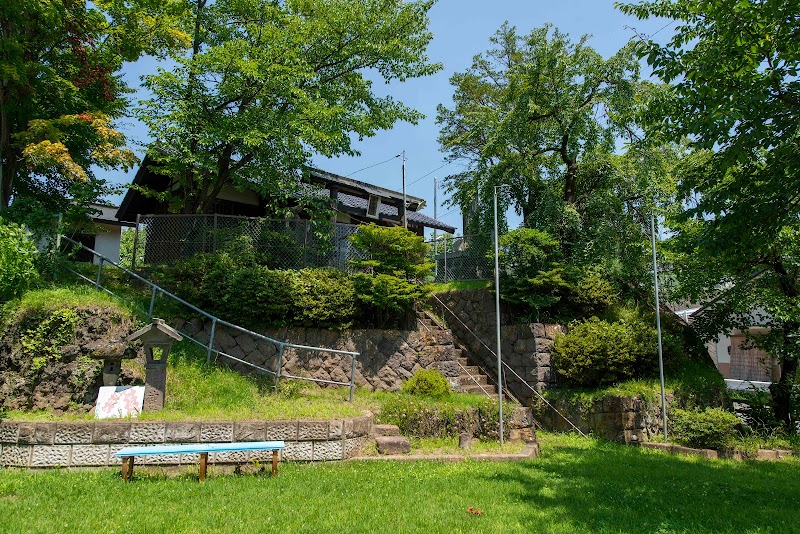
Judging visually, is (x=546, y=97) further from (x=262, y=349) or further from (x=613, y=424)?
(x=262, y=349)

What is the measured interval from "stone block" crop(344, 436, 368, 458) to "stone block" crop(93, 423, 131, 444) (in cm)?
297

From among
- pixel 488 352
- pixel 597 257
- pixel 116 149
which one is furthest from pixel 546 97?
pixel 116 149

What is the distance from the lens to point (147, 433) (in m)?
6.99

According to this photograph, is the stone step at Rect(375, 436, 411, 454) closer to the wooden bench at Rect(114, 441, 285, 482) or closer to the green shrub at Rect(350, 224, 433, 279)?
the wooden bench at Rect(114, 441, 285, 482)

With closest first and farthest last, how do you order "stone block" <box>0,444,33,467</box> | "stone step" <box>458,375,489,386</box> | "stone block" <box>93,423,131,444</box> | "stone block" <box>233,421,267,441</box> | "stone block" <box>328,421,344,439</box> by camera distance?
"stone block" <box>0,444,33,467</box> < "stone block" <box>93,423,131,444</box> < "stone block" <box>233,421,267,441</box> < "stone block" <box>328,421,344,439</box> < "stone step" <box>458,375,489,386</box>

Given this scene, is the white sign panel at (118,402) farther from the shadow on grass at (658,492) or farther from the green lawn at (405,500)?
the shadow on grass at (658,492)

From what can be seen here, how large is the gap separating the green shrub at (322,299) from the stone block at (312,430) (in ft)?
11.8

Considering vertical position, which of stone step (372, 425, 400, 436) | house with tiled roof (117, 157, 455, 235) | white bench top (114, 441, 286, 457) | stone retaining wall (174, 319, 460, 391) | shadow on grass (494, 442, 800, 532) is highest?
house with tiled roof (117, 157, 455, 235)

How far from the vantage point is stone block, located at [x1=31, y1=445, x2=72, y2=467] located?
21.8ft

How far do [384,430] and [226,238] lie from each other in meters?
5.78

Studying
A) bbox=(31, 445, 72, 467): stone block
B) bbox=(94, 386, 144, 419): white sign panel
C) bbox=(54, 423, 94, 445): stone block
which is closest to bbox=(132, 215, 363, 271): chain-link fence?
bbox=(94, 386, 144, 419): white sign panel

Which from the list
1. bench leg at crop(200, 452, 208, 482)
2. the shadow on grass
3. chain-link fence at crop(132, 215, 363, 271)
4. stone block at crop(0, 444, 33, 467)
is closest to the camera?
the shadow on grass

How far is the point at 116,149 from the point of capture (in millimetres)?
11203

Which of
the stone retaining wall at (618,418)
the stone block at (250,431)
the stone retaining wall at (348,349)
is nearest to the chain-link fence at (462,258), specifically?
the stone retaining wall at (348,349)
